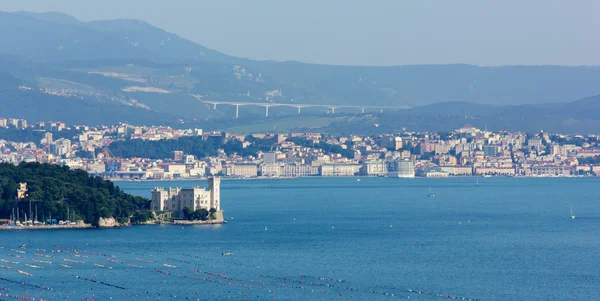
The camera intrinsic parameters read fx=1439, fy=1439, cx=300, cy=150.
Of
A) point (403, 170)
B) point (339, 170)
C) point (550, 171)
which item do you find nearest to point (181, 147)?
point (339, 170)

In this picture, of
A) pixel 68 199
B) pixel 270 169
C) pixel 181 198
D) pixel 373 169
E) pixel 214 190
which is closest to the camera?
pixel 68 199

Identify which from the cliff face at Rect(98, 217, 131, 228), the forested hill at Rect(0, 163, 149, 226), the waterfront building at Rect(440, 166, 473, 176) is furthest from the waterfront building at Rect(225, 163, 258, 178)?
the cliff face at Rect(98, 217, 131, 228)

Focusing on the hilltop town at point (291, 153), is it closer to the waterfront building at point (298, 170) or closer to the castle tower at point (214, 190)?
the waterfront building at point (298, 170)

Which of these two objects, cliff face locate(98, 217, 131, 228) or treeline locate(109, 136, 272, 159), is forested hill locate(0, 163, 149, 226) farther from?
treeline locate(109, 136, 272, 159)

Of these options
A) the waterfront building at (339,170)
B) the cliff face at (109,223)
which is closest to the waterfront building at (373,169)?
the waterfront building at (339,170)

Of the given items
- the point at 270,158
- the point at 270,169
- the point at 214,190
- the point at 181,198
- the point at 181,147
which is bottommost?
the point at 181,198

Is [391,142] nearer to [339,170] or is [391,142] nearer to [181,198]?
[339,170]
